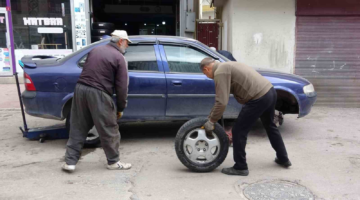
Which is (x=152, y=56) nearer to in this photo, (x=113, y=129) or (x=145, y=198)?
(x=113, y=129)

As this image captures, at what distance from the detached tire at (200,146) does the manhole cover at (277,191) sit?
570mm

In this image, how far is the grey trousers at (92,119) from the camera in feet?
13.4

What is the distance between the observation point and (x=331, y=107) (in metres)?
8.65

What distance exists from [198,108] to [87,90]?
1.95 meters

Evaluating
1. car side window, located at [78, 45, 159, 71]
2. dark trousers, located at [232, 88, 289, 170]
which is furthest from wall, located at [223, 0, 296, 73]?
dark trousers, located at [232, 88, 289, 170]

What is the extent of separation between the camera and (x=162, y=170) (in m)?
4.34

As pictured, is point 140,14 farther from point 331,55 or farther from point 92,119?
point 92,119

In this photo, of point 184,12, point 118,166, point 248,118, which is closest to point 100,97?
point 118,166

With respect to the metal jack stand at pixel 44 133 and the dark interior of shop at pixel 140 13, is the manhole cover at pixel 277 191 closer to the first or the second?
the metal jack stand at pixel 44 133

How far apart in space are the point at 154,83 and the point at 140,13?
1575 centimetres

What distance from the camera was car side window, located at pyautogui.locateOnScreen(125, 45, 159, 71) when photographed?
5.30 metres

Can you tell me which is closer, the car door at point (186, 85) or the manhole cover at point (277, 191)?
the manhole cover at point (277, 191)

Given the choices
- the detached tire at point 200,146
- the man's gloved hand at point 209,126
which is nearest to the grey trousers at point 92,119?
the detached tire at point 200,146

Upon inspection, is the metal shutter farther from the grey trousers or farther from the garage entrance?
the garage entrance
